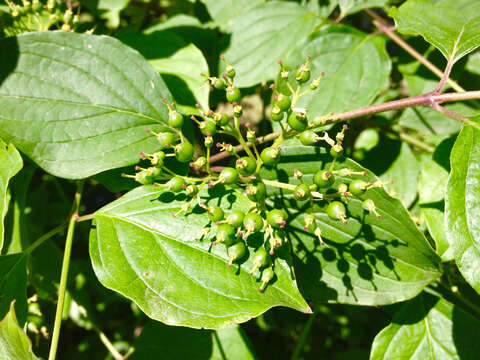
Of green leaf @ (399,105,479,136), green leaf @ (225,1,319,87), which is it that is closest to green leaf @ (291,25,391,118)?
green leaf @ (225,1,319,87)

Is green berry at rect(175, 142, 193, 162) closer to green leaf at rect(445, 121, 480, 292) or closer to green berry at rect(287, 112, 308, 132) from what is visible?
green berry at rect(287, 112, 308, 132)

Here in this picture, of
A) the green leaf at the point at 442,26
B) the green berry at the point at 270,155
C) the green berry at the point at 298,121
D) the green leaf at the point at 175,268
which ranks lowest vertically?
the green leaf at the point at 175,268

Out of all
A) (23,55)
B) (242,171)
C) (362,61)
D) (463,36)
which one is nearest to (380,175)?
(362,61)

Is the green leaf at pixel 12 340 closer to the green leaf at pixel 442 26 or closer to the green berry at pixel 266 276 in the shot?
the green berry at pixel 266 276

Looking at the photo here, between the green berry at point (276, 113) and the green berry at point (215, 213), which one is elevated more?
the green berry at point (276, 113)

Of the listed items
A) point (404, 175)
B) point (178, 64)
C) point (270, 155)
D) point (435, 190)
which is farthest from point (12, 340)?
point (404, 175)

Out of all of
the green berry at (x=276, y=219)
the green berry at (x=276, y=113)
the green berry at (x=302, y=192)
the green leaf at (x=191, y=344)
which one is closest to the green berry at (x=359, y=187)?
the green berry at (x=302, y=192)
